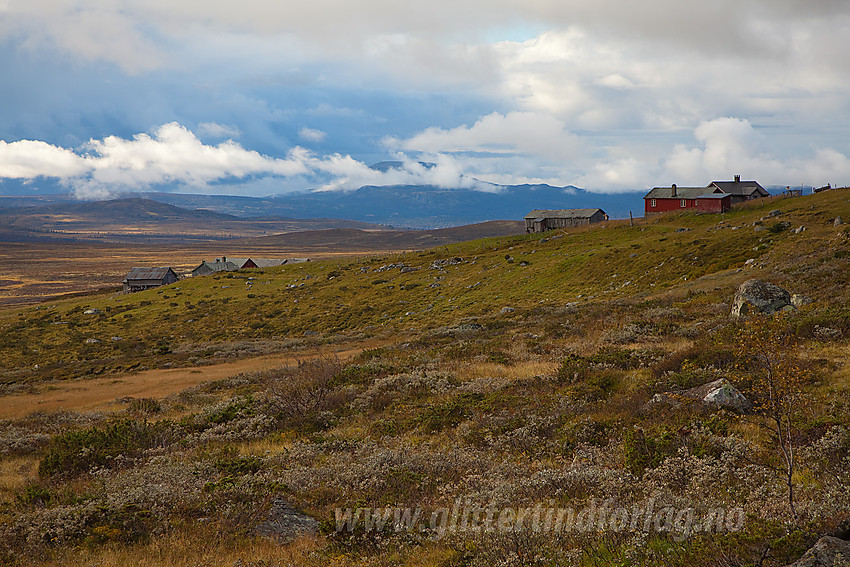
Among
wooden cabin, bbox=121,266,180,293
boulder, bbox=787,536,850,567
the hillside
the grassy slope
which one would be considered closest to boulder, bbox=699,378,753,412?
the hillside

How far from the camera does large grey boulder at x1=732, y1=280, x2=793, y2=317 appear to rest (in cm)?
2158

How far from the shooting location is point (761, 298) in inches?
871

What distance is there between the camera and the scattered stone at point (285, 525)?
8812mm

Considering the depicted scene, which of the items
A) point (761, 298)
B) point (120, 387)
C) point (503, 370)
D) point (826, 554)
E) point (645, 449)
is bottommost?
point (120, 387)

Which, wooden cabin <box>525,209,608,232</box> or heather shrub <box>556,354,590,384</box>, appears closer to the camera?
heather shrub <box>556,354,590,384</box>

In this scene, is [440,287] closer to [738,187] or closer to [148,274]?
[738,187]

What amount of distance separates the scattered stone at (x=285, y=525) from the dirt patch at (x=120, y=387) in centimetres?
1640

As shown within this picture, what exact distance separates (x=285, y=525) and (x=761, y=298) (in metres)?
21.0

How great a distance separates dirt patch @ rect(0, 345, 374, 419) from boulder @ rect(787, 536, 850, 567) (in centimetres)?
2265

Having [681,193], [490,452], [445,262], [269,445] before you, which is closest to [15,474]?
[269,445]

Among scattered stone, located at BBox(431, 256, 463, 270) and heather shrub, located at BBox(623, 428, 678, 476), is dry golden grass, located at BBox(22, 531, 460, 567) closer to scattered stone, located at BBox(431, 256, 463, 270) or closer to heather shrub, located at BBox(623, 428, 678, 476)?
heather shrub, located at BBox(623, 428, 678, 476)

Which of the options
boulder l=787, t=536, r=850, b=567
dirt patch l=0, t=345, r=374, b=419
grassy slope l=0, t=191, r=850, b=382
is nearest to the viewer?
boulder l=787, t=536, r=850, b=567

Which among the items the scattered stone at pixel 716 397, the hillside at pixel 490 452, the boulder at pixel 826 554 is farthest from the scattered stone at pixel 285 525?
the scattered stone at pixel 716 397

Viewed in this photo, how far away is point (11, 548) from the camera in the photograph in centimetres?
877
